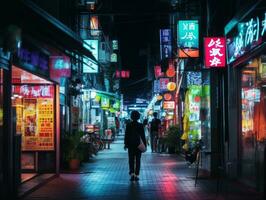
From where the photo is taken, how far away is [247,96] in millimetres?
15188

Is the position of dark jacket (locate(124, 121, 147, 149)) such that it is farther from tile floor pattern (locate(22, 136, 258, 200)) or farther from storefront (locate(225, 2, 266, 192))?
storefront (locate(225, 2, 266, 192))

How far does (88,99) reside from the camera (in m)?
34.1

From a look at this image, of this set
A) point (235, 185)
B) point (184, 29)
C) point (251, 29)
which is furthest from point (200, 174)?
point (184, 29)

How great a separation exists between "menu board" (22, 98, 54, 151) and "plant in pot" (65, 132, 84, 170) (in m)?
2.12

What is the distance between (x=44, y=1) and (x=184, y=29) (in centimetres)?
Result: 609

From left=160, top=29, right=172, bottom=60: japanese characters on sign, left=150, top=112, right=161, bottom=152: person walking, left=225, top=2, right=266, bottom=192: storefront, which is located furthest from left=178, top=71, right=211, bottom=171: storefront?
left=160, top=29, right=172, bottom=60: japanese characters on sign

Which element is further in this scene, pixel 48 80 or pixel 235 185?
pixel 48 80

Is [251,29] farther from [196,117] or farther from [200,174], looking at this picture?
[196,117]

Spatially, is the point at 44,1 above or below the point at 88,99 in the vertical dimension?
above

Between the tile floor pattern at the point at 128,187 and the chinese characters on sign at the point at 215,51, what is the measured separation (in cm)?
350

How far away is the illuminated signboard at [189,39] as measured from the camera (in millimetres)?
22547

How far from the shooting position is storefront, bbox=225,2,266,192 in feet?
43.6

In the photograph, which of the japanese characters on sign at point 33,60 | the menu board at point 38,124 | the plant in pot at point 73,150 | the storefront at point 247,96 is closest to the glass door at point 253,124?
the storefront at point 247,96

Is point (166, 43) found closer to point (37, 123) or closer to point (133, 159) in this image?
point (37, 123)
